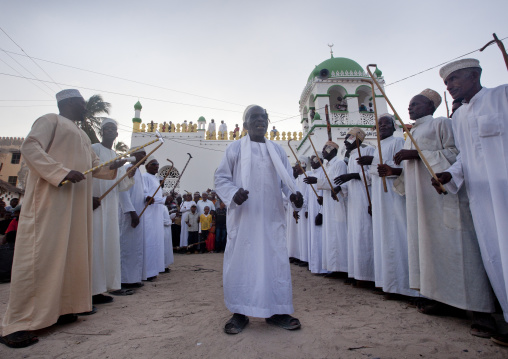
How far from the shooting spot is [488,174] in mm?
1975

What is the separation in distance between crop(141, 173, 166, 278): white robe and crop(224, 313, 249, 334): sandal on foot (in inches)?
116

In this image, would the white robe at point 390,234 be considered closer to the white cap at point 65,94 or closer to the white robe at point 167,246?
the white cap at point 65,94

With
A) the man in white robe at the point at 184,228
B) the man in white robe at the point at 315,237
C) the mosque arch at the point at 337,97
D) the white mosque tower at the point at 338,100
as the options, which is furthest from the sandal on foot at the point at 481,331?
the mosque arch at the point at 337,97

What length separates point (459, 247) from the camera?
7.53ft

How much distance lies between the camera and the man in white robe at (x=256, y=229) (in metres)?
2.30

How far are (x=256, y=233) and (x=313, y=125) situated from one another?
457 inches

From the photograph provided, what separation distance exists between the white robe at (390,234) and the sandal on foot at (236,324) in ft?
5.63

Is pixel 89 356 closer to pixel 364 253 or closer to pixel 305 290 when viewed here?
pixel 305 290

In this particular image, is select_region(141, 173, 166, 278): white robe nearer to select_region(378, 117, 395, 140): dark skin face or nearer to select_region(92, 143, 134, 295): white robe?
select_region(92, 143, 134, 295): white robe

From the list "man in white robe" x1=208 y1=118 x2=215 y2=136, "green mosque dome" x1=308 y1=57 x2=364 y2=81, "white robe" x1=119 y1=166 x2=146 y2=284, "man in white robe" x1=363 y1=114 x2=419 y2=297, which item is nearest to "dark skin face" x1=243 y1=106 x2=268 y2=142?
"man in white robe" x1=363 y1=114 x2=419 y2=297

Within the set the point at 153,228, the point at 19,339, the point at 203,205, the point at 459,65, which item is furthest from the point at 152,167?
the point at 203,205

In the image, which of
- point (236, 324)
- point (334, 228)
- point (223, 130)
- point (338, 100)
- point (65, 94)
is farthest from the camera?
point (223, 130)

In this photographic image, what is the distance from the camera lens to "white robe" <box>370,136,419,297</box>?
312cm

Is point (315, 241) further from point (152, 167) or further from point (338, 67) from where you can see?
point (338, 67)
